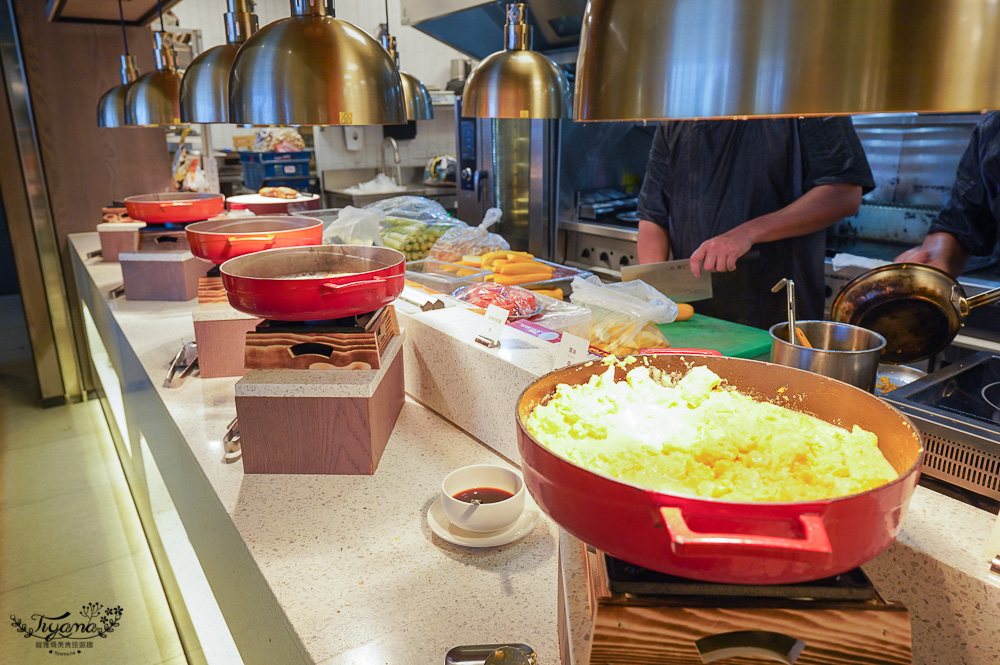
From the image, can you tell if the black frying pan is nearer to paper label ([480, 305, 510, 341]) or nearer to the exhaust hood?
paper label ([480, 305, 510, 341])

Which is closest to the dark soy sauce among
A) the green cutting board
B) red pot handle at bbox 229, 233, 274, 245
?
the green cutting board

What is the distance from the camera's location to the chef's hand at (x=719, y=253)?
2408 mm

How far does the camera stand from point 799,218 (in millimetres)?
2523

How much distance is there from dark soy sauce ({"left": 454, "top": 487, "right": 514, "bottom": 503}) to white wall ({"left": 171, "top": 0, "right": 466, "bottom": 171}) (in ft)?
21.1

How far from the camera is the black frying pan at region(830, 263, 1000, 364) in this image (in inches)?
47.6

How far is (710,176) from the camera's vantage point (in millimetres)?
2826

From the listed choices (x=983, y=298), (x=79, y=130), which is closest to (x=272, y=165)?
(x=79, y=130)

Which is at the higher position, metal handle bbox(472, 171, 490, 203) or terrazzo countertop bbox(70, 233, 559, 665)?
metal handle bbox(472, 171, 490, 203)

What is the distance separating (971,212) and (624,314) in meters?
1.45

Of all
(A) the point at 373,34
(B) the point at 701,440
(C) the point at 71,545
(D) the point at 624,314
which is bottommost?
(C) the point at 71,545

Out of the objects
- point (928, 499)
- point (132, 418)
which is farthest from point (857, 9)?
point (132, 418)

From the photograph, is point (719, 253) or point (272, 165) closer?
point (719, 253)

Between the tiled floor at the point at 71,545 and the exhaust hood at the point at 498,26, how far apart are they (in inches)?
114

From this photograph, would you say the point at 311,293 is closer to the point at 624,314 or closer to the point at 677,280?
the point at 624,314
